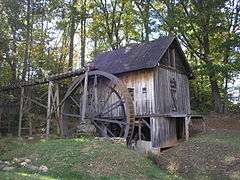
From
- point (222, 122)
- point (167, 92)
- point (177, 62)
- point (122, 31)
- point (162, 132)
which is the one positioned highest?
point (122, 31)

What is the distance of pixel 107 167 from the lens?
630 inches

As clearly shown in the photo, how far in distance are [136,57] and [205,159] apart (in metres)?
8.83

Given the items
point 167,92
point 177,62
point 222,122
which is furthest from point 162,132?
point 222,122

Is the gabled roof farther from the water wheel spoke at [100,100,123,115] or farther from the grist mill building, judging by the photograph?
the water wheel spoke at [100,100,123,115]

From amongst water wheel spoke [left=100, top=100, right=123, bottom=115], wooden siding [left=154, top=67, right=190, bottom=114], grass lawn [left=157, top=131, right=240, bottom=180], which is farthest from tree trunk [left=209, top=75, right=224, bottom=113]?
water wheel spoke [left=100, top=100, right=123, bottom=115]

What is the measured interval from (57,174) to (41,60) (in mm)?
23294

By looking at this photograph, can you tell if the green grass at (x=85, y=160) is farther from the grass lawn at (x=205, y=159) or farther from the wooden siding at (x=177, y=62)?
the wooden siding at (x=177, y=62)

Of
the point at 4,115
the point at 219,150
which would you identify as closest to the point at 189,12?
the point at 219,150

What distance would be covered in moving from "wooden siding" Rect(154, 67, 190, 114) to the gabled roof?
92cm

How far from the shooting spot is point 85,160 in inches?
643

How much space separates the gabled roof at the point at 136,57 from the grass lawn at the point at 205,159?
5455mm

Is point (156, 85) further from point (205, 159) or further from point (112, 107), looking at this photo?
point (205, 159)

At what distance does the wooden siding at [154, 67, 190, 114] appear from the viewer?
22853mm

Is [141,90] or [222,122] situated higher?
[141,90]
